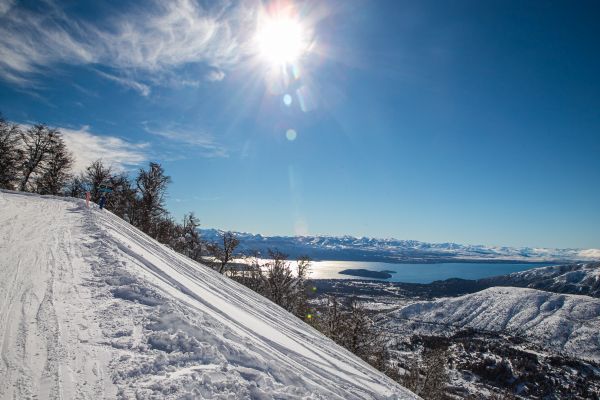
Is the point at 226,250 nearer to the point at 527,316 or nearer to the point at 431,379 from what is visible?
the point at 431,379

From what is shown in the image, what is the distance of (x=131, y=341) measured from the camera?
5.42 m

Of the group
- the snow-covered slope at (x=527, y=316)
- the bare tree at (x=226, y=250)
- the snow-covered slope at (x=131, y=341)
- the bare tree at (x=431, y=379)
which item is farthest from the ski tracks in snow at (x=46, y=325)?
the snow-covered slope at (x=527, y=316)

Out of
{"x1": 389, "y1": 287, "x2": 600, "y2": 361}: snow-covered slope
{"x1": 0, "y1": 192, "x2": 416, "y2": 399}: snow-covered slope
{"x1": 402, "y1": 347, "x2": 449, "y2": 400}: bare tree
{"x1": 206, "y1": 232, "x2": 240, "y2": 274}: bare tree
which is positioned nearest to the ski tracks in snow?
{"x1": 0, "y1": 192, "x2": 416, "y2": 399}: snow-covered slope

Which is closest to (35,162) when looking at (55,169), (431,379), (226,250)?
(55,169)

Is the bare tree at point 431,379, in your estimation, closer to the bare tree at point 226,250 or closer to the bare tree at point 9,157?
the bare tree at point 226,250

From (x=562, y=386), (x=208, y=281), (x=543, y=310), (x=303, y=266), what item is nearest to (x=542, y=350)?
(x=562, y=386)

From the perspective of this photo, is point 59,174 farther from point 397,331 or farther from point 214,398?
point 397,331

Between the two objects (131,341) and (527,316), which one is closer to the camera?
(131,341)

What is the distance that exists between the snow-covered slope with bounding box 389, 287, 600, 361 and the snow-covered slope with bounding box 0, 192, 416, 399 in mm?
172741

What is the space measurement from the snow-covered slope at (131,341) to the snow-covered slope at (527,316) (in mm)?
172741

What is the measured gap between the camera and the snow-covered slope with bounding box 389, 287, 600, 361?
139625mm

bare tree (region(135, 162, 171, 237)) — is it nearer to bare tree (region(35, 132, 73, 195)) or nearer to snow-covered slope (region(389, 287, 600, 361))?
bare tree (region(35, 132, 73, 195))

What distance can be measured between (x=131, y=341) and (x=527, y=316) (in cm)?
20880

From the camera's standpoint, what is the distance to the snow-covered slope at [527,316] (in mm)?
139625
